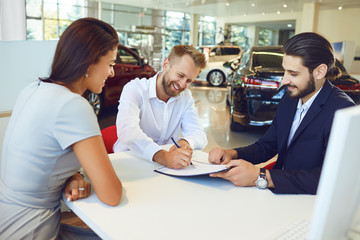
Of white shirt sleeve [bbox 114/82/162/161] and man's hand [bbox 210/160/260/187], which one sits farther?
white shirt sleeve [bbox 114/82/162/161]

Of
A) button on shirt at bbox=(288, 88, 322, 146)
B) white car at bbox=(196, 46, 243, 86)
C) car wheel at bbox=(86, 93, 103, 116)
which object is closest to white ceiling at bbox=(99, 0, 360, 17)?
white car at bbox=(196, 46, 243, 86)

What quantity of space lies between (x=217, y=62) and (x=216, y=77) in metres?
Answer: 0.63

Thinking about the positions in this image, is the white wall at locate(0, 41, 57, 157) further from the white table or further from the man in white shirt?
the white table

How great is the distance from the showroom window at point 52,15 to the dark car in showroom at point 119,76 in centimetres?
889

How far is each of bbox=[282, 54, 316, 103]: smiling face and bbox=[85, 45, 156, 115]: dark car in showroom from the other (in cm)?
407

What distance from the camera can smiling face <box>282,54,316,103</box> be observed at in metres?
1.62

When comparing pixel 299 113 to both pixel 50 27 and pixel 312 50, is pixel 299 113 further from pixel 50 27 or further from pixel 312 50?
pixel 50 27

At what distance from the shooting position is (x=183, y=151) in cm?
149

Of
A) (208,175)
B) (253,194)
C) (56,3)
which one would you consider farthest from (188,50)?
(56,3)

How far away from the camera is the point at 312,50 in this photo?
5.20 feet

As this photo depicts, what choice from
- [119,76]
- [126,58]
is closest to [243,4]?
[126,58]

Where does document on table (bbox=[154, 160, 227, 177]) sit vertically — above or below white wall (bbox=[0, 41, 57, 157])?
below

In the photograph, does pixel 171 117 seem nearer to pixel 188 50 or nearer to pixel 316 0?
pixel 188 50

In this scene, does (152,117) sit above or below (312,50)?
below
